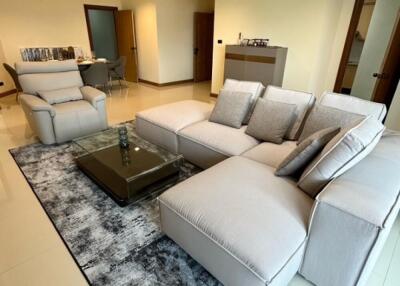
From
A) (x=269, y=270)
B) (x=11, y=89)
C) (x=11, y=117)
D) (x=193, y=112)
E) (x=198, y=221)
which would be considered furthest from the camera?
(x=11, y=89)

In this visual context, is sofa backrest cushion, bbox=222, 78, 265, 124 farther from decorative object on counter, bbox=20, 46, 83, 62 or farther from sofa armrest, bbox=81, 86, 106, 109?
decorative object on counter, bbox=20, 46, 83, 62

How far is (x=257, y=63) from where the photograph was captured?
14.6 ft

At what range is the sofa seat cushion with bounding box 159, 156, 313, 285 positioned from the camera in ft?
3.87

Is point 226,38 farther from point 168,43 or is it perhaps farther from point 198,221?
point 198,221

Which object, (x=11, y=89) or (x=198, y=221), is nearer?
(x=198, y=221)

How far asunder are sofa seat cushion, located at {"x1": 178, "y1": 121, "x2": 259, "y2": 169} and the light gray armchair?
150cm

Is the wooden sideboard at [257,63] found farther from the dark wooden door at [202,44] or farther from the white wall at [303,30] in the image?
the dark wooden door at [202,44]

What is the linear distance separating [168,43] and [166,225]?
5.91 metres

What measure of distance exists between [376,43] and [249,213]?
3.94m

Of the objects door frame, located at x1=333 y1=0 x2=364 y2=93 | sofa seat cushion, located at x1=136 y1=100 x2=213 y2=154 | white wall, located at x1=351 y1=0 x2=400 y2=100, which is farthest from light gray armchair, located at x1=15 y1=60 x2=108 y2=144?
white wall, located at x1=351 y1=0 x2=400 y2=100

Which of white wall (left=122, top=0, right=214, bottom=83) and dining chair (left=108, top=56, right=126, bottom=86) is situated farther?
white wall (left=122, top=0, right=214, bottom=83)

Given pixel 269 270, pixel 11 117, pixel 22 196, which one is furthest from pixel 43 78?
pixel 269 270

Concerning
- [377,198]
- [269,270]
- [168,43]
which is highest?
[168,43]

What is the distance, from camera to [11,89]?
18.0ft
